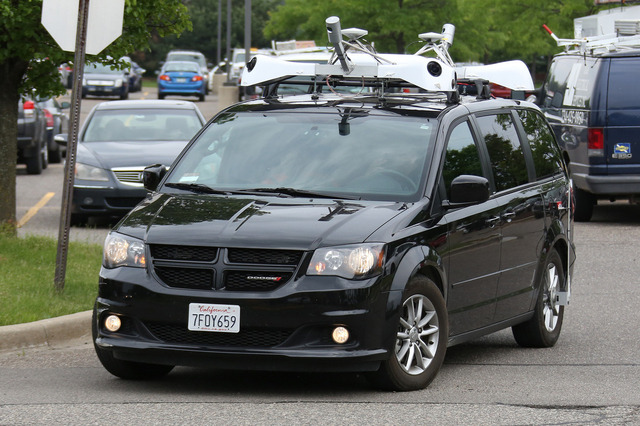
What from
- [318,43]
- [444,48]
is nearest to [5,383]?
[444,48]

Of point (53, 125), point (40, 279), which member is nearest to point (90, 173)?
point (40, 279)

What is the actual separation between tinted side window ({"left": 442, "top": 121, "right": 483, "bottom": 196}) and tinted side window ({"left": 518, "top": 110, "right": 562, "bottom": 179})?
3.62ft

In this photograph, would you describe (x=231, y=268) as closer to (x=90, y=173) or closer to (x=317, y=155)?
(x=317, y=155)

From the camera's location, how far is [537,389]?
7484 millimetres

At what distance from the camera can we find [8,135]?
12.8 metres

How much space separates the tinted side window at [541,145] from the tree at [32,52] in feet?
13.4

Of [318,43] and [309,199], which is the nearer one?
[309,199]

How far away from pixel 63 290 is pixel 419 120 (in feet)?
11.3

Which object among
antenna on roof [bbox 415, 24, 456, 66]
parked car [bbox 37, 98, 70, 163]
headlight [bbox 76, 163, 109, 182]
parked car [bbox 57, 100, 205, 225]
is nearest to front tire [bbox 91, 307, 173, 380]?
antenna on roof [bbox 415, 24, 456, 66]

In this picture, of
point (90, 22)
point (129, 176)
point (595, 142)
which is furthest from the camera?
point (595, 142)

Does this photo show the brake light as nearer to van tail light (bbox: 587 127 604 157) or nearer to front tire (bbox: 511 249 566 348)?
van tail light (bbox: 587 127 604 157)

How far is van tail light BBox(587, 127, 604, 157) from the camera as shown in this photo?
54.6 ft

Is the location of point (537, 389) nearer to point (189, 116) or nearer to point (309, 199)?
point (309, 199)

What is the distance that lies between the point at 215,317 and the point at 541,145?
12.1 feet
